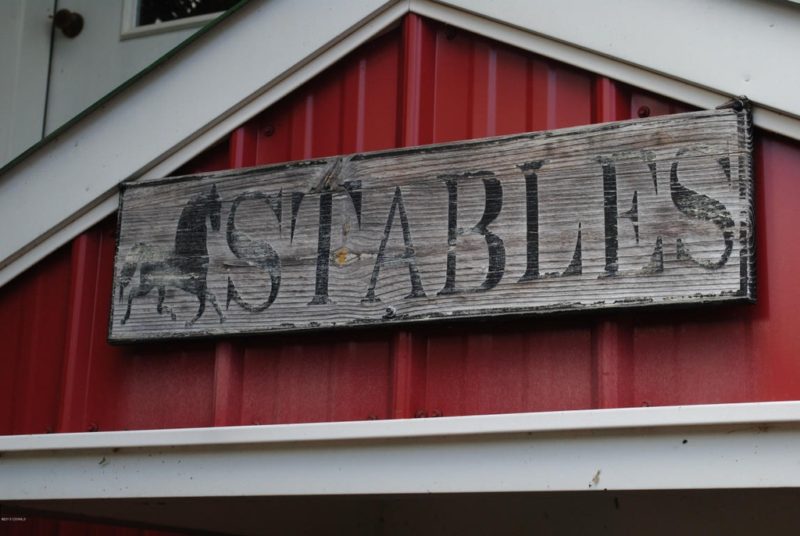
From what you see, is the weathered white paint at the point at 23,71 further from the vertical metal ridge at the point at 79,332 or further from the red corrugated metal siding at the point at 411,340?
the vertical metal ridge at the point at 79,332

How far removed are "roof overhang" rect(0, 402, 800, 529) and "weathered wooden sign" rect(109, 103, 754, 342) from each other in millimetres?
435

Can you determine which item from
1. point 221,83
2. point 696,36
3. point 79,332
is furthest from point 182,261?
point 696,36

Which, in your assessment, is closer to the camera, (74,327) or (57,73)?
(74,327)

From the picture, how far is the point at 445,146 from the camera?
493 centimetres

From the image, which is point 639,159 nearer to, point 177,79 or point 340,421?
point 340,421

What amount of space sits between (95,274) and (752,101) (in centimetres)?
269

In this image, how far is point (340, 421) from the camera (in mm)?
4918

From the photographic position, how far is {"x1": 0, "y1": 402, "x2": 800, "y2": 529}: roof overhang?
4.10m

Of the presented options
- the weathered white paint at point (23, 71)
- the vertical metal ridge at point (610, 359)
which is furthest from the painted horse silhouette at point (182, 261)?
the weathered white paint at point (23, 71)

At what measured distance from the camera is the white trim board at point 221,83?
4.81 metres

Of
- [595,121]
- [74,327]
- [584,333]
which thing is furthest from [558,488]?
[74,327]

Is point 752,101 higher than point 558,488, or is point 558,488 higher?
point 752,101

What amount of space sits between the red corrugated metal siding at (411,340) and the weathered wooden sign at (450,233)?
0.37 ft

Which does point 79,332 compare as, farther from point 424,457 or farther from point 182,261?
point 424,457
